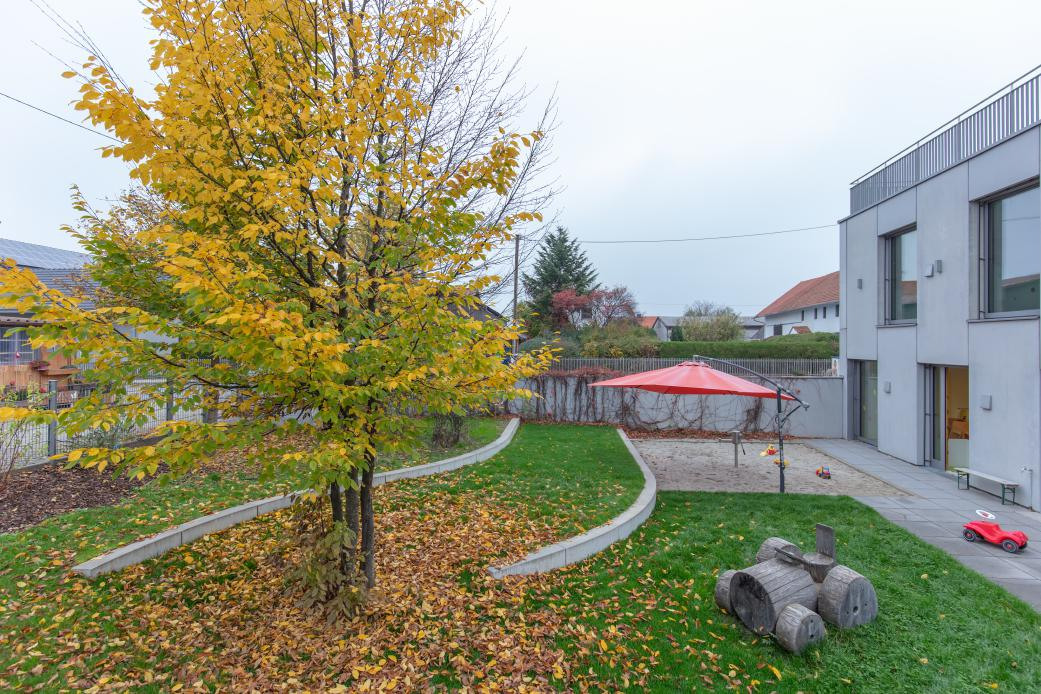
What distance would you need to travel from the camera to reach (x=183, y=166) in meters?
3.10

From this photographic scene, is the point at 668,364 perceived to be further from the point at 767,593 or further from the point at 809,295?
the point at 809,295

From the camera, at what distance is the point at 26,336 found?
10.3m

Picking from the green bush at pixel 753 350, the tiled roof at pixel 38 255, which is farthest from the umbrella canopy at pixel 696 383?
the tiled roof at pixel 38 255

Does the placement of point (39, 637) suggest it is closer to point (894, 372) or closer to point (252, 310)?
point (252, 310)

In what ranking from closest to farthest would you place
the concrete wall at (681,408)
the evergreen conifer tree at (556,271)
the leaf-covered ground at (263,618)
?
the leaf-covered ground at (263,618) → the concrete wall at (681,408) → the evergreen conifer tree at (556,271)

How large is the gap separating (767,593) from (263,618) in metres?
3.92

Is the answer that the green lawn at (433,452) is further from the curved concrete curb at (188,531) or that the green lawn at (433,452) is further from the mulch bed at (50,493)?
the mulch bed at (50,493)

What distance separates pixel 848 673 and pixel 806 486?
5.20 meters

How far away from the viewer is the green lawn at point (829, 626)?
3.32 meters

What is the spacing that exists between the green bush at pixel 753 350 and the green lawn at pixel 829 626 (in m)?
14.8

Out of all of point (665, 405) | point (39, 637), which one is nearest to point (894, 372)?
point (665, 405)

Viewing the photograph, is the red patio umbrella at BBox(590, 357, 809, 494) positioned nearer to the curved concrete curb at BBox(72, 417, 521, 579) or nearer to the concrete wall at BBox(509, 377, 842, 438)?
the curved concrete curb at BBox(72, 417, 521, 579)

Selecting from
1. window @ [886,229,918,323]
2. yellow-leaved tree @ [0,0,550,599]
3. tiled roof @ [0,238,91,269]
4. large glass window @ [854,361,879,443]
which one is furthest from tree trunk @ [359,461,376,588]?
tiled roof @ [0,238,91,269]

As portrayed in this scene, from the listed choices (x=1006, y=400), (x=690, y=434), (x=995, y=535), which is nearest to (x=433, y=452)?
(x=995, y=535)
